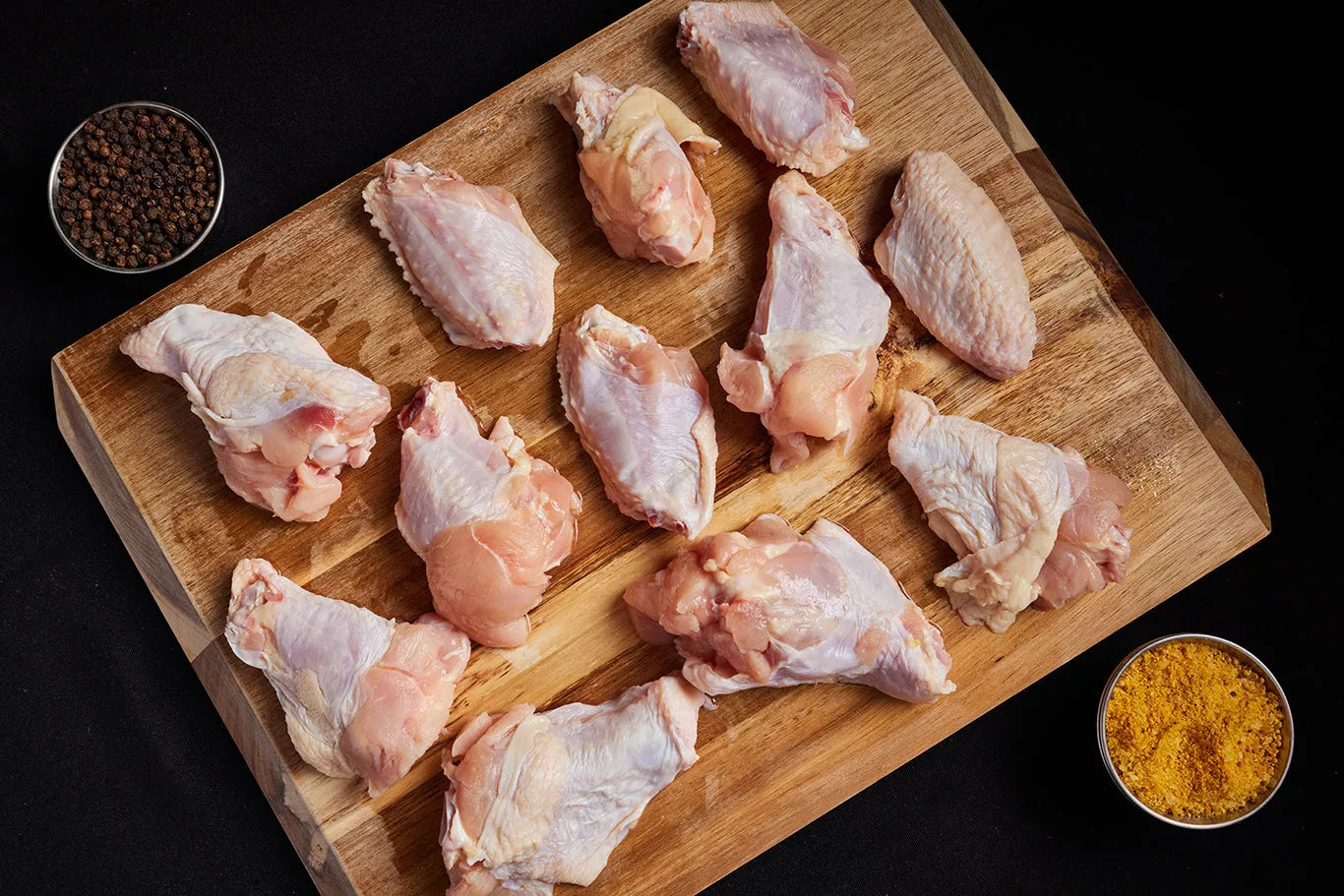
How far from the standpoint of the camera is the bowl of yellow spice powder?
2863mm

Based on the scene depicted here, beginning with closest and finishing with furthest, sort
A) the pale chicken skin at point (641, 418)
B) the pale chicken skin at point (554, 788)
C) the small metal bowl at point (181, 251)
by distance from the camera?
the pale chicken skin at point (554, 788), the pale chicken skin at point (641, 418), the small metal bowl at point (181, 251)

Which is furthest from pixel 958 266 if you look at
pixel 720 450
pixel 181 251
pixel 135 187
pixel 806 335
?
pixel 135 187

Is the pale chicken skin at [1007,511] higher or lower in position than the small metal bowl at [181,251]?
lower

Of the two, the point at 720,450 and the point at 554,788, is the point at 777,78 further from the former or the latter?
the point at 554,788

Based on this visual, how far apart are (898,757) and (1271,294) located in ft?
6.36

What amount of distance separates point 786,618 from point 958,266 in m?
1.04

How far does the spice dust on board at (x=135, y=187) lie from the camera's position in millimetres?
2852

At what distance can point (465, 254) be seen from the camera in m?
2.70

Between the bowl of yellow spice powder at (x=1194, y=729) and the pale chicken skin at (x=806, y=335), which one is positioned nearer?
the pale chicken skin at (x=806, y=335)

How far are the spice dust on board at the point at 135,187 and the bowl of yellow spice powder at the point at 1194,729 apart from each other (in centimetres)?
288

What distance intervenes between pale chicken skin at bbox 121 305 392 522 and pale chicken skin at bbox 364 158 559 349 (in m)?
0.31

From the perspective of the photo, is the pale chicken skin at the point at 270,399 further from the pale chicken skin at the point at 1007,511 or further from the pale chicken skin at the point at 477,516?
the pale chicken skin at the point at 1007,511

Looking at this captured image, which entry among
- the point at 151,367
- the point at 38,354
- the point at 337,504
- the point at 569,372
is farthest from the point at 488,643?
the point at 38,354

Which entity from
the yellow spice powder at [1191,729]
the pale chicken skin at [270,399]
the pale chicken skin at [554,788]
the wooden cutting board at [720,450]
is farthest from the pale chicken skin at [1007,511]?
the pale chicken skin at [270,399]
